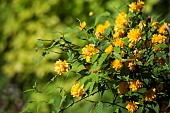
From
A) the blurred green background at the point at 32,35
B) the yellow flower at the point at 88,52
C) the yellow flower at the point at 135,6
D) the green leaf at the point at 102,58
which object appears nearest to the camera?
the green leaf at the point at 102,58

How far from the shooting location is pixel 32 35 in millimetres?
5496

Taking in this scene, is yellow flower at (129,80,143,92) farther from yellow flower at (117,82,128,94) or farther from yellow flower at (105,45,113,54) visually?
yellow flower at (105,45,113,54)

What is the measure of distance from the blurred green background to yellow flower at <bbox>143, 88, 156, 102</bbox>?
243 cm

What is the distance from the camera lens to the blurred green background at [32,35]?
16.4 feet

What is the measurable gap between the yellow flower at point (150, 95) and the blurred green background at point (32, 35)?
95.8 inches

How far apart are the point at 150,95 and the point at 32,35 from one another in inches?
131

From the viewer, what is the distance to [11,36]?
582 cm

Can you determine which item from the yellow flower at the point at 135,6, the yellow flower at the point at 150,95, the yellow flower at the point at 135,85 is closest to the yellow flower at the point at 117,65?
the yellow flower at the point at 135,85

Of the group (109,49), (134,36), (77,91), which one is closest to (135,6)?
(134,36)

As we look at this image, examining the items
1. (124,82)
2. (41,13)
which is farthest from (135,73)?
(41,13)

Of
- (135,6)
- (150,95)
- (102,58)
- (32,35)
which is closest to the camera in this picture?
(102,58)

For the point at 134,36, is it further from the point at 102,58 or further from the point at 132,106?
the point at 132,106

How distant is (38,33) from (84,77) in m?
3.21

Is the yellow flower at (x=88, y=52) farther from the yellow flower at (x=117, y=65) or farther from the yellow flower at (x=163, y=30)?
the yellow flower at (x=163, y=30)
